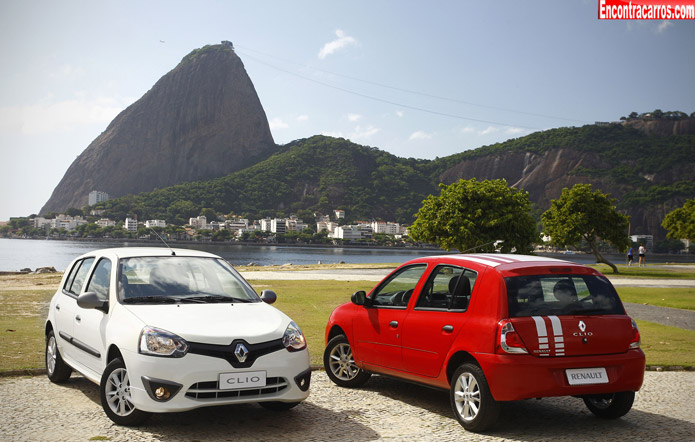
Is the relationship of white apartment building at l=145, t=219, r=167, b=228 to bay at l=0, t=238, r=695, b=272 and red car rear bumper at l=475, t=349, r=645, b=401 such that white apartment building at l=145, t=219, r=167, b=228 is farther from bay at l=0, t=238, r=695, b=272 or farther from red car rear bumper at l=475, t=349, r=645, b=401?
red car rear bumper at l=475, t=349, r=645, b=401

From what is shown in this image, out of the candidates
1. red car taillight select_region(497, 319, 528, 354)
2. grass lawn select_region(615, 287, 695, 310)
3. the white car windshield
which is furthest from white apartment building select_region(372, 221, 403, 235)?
red car taillight select_region(497, 319, 528, 354)

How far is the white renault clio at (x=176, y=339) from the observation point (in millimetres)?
5457

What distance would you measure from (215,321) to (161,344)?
0.57m

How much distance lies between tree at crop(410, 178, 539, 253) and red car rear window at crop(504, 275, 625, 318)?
3728 centimetres

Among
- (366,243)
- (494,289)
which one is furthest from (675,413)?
(366,243)

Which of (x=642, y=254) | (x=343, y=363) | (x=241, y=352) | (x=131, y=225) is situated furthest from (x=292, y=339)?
(x=131, y=225)

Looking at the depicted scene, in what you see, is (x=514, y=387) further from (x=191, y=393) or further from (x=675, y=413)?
(x=191, y=393)

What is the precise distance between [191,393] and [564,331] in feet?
11.0

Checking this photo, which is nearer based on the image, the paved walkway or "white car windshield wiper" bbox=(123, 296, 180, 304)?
the paved walkway

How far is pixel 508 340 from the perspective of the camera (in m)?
5.63

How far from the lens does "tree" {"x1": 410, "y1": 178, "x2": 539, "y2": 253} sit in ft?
144

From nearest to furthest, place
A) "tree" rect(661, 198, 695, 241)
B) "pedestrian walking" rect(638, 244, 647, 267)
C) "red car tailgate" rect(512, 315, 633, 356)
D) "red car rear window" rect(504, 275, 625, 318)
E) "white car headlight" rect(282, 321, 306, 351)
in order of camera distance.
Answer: "red car tailgate" rect(512, 315, 633, 356), "red car rear window" rect(504, 275, 625, 318), "white car headlight" rect(282, 321, 306, 351), "pedestrian walking" rect(638, 244, 647, 267), "tree" rect(661, 198, 695, 241)

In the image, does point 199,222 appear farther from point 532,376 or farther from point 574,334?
point 532,376

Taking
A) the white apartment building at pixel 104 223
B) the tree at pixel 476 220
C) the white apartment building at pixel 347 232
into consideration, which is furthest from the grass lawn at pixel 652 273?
the white apartment building at pixel 104 223
